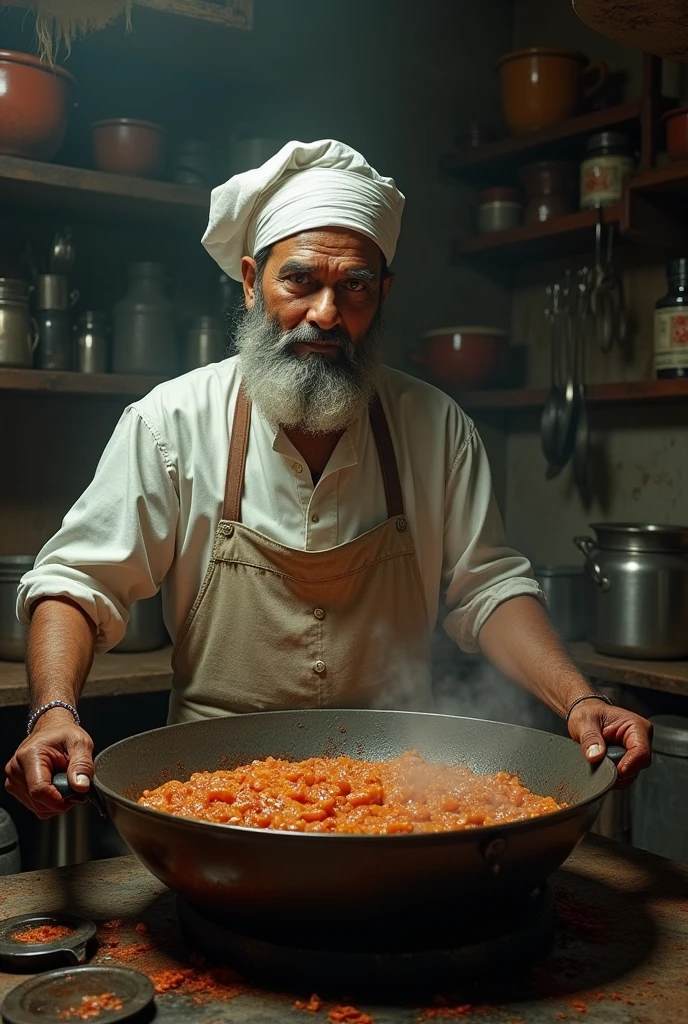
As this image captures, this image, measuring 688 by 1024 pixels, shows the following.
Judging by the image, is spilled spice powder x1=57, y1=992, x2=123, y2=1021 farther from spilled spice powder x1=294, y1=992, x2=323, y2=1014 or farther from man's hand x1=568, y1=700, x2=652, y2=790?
→ man's hand x1=568, y1=700, x2=652, y2=790

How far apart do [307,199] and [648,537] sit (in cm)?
157

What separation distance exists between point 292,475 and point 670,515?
1896mm

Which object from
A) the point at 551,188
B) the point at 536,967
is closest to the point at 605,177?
the point at 551,188

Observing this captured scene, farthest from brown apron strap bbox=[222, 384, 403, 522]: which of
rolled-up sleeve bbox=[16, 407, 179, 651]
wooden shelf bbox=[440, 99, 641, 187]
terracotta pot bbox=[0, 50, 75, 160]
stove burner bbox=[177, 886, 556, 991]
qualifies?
wooden shelf bbox=[440, 99, 641, 187]

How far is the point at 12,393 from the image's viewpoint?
11.1 feet

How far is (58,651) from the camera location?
172cm

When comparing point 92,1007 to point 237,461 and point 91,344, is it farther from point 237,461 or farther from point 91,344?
point 91,344

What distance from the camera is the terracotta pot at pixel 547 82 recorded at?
3.59 metres

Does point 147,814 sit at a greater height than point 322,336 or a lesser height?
lesser

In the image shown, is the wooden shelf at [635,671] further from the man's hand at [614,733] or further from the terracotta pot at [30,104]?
the terracotta pot at [30,104]

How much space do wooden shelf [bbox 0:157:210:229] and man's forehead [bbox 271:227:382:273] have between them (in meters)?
1.17

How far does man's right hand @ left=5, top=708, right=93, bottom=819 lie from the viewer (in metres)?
1.30

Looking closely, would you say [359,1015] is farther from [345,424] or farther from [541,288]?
[541,288]

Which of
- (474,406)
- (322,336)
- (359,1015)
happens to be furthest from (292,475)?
(474,406)
